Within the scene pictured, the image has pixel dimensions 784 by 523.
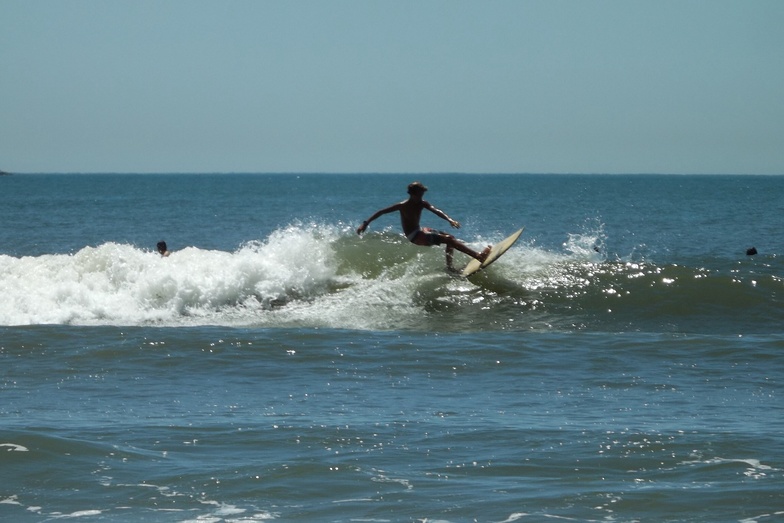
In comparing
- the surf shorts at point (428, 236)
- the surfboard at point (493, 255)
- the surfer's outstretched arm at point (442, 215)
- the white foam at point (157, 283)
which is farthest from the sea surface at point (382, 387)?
the surfer's outstretched arm at point (442, 215)

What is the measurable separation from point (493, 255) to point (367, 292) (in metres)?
2.09

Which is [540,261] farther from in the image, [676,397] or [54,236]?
[54,236]

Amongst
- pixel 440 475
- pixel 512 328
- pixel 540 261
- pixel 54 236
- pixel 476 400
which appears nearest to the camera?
pixel 440 475

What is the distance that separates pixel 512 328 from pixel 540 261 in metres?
3.74

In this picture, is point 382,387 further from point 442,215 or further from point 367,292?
point 367,292

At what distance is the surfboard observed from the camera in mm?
15812

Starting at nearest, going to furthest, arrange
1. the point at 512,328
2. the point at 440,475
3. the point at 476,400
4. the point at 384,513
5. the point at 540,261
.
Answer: the point at 384,513, the point at 440,475, the point at 476,400, the point at 512,328, the point at 540,261

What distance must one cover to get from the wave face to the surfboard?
0.66 ft

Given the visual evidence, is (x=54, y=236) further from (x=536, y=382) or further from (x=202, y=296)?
(x=536, y=382)

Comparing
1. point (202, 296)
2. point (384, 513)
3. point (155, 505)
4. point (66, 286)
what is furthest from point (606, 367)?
point (66, 286)

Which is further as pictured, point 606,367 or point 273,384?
point 606,367

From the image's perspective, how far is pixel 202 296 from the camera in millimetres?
15867

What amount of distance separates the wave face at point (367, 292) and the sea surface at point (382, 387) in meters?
0.05

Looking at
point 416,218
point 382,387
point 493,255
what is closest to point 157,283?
point 416,218
